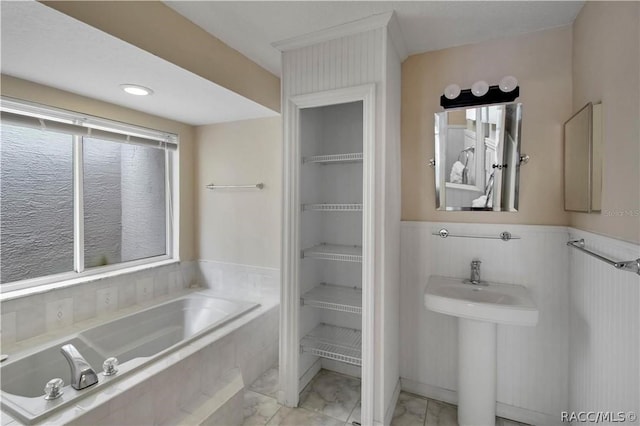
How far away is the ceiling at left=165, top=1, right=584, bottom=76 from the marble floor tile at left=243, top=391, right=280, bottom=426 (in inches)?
98.5

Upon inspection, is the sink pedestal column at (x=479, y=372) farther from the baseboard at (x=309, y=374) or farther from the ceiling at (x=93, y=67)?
the ceiling at (x=93, y=67)

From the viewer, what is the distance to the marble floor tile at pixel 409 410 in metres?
1.92

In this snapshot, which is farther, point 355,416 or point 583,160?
point 355,416

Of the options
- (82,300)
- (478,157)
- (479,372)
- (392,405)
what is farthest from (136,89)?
(479,372)

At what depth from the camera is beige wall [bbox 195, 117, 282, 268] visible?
2.90 meters

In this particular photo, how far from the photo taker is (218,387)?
189 cm

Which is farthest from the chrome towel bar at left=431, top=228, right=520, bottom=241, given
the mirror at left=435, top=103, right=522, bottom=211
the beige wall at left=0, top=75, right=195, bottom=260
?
the beige wall at left=0, top=75, right=195, bottom=260

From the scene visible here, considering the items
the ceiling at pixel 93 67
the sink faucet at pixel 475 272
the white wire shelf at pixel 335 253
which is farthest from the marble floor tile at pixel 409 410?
the ceiling at pixel 93 67

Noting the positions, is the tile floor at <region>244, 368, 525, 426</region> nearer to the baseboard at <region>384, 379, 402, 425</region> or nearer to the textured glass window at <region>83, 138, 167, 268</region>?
the baseboard at <region>384, 379, 402, 425</region>

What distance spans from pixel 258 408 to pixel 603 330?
79.9 inches

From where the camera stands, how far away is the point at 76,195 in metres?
2.38

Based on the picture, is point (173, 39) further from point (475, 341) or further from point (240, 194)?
point (475, 341)

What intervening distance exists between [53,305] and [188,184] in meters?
1.55

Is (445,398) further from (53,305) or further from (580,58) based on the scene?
(53,305)
